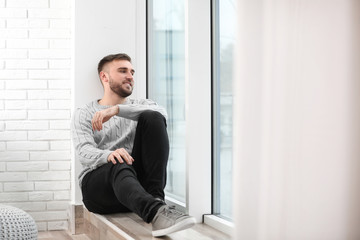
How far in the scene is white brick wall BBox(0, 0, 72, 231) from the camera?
363cm

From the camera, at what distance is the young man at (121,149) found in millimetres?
2480

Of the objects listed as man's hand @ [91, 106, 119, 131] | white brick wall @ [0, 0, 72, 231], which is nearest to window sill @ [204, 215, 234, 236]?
man's hand @ [91, 106, 119, 131]

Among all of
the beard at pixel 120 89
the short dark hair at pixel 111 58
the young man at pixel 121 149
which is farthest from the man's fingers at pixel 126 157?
the short dark hair at pixel 111 58

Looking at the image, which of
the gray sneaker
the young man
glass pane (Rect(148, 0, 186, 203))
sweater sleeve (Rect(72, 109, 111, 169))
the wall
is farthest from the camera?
glass pane (Rect(148, 0, 186, 203))

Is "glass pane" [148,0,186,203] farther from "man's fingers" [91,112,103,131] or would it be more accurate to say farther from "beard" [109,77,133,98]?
"man's fingers" [91,112,103,131]

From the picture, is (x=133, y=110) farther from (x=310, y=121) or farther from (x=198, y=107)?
(x=310, y=121)

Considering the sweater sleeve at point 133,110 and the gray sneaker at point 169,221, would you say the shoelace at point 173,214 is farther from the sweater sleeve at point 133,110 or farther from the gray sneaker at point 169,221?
the sweater sleeve at point 133,110

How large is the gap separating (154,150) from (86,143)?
1.34 feet

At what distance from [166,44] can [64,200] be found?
4.24 ft

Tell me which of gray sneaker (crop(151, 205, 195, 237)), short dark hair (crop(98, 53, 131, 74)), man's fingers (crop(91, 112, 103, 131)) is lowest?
gray sneaker (crop(151, 205, 195, 237))

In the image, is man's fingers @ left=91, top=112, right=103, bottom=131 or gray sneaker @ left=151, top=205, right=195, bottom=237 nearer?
gray sneaker @ left=151, top=205, right=195, bottom=237

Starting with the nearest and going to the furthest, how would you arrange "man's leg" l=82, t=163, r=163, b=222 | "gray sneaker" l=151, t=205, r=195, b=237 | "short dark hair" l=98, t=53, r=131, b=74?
1. "gray sneaker" l=151, t=205, r=195, b=237
2. "man's leg" l=82, t=163, r=163, b=222
3. "short dark hair" l=98, t=53, r=131, b=74

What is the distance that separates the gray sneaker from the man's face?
3.65 ft

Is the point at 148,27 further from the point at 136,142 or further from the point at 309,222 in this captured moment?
the point at 309,222
